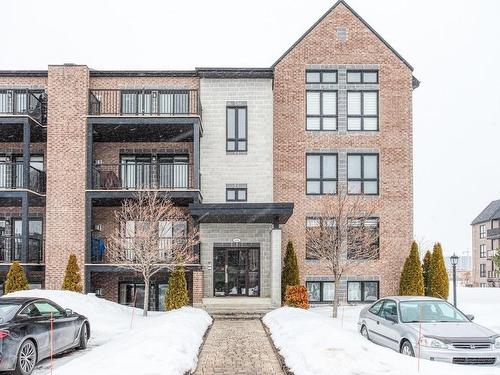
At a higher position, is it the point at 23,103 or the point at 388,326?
the point at 23,103

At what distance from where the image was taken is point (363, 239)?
23688mm

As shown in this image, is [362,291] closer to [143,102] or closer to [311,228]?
[311,228]

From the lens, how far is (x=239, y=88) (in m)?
26.4

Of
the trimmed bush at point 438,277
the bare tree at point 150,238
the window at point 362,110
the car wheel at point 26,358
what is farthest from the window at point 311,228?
the car wheel at point 26,358

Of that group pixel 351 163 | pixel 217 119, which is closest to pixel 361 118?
pixel 351 163

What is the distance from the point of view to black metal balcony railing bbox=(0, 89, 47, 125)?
2500 cm

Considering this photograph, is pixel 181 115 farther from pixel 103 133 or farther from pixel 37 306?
pixel 37 306

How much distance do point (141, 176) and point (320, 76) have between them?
371 inches

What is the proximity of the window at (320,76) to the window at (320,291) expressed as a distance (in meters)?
9.30

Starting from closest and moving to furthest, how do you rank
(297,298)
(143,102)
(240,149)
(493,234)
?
(297,298) → (143,102) → (240,149) → (493,234)

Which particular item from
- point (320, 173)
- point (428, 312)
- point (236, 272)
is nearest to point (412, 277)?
point (320, 173)

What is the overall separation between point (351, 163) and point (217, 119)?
6.51 m

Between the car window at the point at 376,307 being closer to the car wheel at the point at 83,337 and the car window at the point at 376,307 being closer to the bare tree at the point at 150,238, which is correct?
the car wheel at the point at 83,337

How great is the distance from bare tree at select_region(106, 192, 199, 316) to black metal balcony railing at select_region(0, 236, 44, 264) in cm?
289
